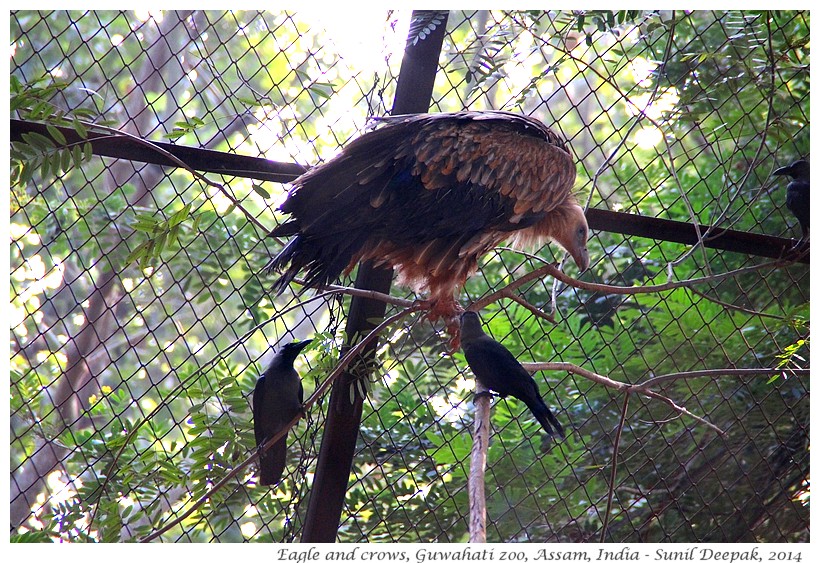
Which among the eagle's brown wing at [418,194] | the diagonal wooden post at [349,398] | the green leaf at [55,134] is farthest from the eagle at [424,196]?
the green leaf at [55,134]

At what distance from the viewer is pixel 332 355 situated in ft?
6.73

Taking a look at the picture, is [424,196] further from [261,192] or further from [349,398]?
[349,398]

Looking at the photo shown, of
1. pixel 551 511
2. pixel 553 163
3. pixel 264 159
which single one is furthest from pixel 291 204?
pixel 551 511

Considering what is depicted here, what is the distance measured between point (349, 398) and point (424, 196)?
597 millimetres

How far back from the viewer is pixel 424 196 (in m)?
1.98

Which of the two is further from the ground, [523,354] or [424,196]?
[523,354]

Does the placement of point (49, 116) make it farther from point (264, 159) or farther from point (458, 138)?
point (458, 138)

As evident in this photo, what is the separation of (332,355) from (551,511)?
1.10 meters

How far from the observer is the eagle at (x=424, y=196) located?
196 cm

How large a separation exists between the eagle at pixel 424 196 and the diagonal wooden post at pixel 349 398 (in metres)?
0.13

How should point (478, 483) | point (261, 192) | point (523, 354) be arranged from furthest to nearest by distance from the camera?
point (523, 354), point (261, 192), point (478, 483)

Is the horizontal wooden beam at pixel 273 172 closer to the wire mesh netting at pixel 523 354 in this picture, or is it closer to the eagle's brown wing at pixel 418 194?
the wire mesh netting at pixel 523 354

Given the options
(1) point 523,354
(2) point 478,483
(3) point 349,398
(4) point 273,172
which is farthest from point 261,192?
(1) point 523,354

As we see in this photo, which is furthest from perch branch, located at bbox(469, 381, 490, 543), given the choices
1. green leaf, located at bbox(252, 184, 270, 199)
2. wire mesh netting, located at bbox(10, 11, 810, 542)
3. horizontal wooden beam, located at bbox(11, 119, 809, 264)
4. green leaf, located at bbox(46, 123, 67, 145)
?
green leaf, located at bbox(46, 123, 67, 145)
